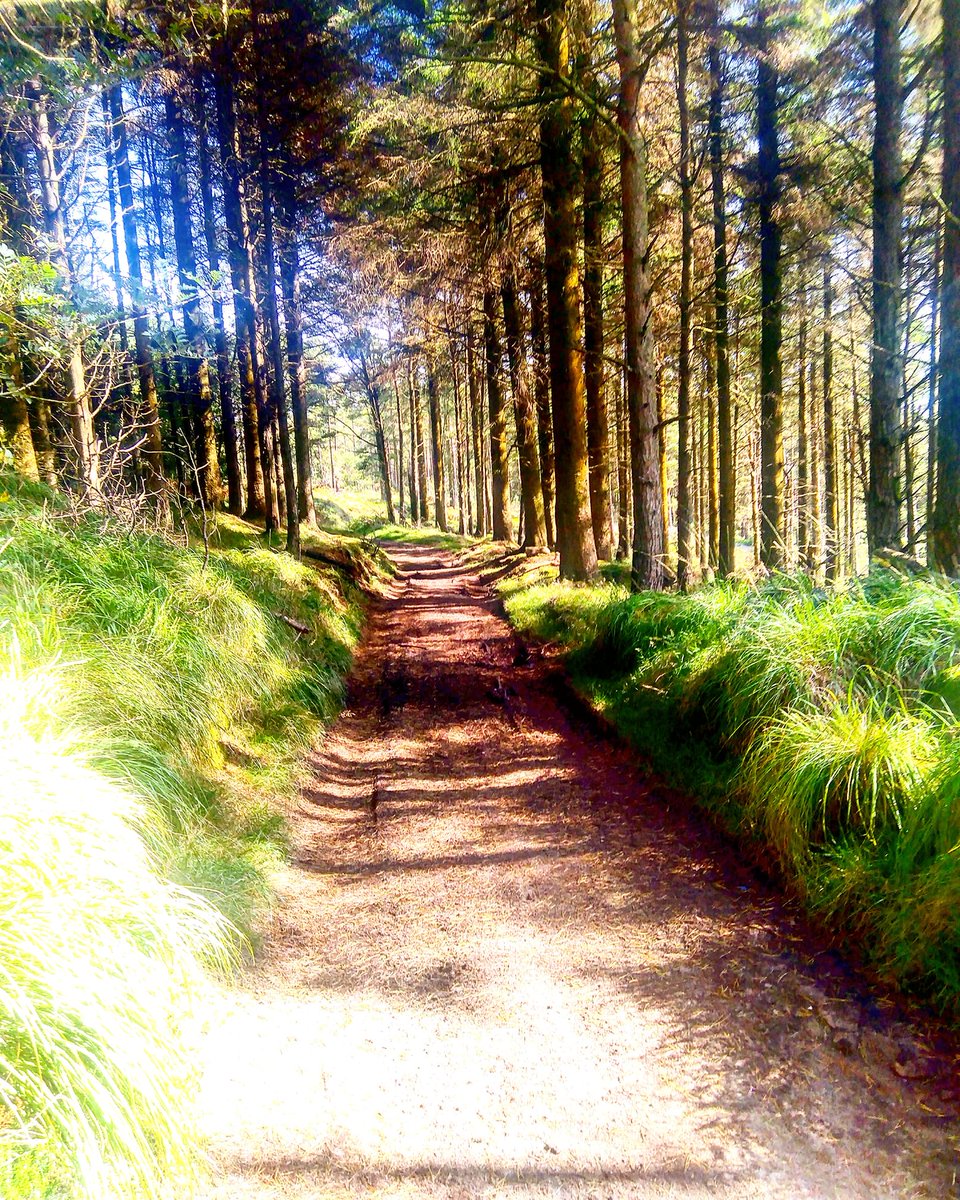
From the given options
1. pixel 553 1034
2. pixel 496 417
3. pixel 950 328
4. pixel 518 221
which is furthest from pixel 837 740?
pixel 496 417

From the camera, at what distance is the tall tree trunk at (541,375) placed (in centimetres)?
1453

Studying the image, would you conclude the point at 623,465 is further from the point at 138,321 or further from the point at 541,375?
the point at 138,321

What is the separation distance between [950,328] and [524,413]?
1080cm

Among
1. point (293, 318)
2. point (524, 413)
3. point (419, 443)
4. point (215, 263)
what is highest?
point (215, 263)

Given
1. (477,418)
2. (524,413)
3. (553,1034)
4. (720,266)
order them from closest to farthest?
(553,1034), (720,266), (524,413), (477,418)

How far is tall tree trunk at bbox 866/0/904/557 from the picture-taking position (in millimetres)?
7273

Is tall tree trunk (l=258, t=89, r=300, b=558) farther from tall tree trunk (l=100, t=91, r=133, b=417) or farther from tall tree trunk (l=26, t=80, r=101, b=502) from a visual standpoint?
tall tree trunk (l=26, t=80, r=101, b=502)

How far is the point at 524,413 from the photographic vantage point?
16.5 metres

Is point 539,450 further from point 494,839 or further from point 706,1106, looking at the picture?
point 706,1106

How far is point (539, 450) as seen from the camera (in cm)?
1869

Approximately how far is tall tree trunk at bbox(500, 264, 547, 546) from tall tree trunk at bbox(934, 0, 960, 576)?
8.05 m

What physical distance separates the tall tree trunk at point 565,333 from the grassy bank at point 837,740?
5.34m

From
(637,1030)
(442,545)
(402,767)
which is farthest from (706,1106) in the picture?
(442,545)

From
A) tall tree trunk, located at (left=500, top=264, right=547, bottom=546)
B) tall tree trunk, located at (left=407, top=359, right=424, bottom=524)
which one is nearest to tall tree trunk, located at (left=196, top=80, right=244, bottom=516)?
tall tree trunk, located at (left=500, top=264, right=547, bottom=546)
